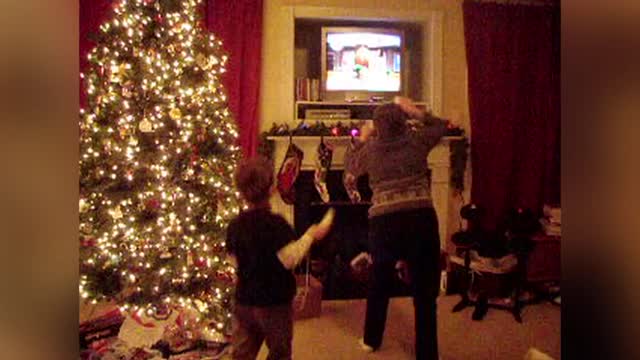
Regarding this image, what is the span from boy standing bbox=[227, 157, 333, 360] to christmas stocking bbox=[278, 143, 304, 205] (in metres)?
1.68

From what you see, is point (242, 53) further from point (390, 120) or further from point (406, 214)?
point (406, 214)

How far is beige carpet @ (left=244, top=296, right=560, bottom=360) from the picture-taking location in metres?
2.45

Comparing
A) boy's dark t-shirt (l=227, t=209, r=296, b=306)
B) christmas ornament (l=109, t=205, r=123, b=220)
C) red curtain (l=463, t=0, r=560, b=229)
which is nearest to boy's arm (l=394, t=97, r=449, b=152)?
boy's dark t-shirt (l=227, t=209, r=296, b=306)

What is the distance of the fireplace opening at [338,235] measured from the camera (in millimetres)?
3383

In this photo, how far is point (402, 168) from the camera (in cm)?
226

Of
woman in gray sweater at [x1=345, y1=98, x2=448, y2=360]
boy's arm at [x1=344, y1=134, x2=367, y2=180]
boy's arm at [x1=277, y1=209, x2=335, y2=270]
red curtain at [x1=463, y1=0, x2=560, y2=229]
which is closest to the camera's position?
boy's arm at [x1=277, y1=209, x2=335, y2=270]

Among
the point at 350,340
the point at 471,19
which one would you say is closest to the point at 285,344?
the point at 350,340

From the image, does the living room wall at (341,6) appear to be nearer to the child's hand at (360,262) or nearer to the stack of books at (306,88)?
the stack of books at (306,88)

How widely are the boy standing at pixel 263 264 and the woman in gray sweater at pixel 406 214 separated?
2.11ft

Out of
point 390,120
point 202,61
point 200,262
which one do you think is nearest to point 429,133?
point 390,120

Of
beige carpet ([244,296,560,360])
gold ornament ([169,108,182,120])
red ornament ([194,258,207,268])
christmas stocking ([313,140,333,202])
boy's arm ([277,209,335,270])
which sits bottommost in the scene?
beige carpet ([244,296,560,360])

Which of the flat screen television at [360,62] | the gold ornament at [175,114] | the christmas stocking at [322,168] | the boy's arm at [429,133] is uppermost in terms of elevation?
the flat screen television at [360,62]

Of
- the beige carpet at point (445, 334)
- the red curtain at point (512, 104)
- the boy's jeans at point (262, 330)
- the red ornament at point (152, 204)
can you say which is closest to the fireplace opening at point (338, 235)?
the beige carpet at point (445, 334)

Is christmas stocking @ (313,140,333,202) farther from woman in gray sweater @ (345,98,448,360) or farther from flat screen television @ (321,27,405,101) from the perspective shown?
woman in gray sweater @ (345,98,448,360)
